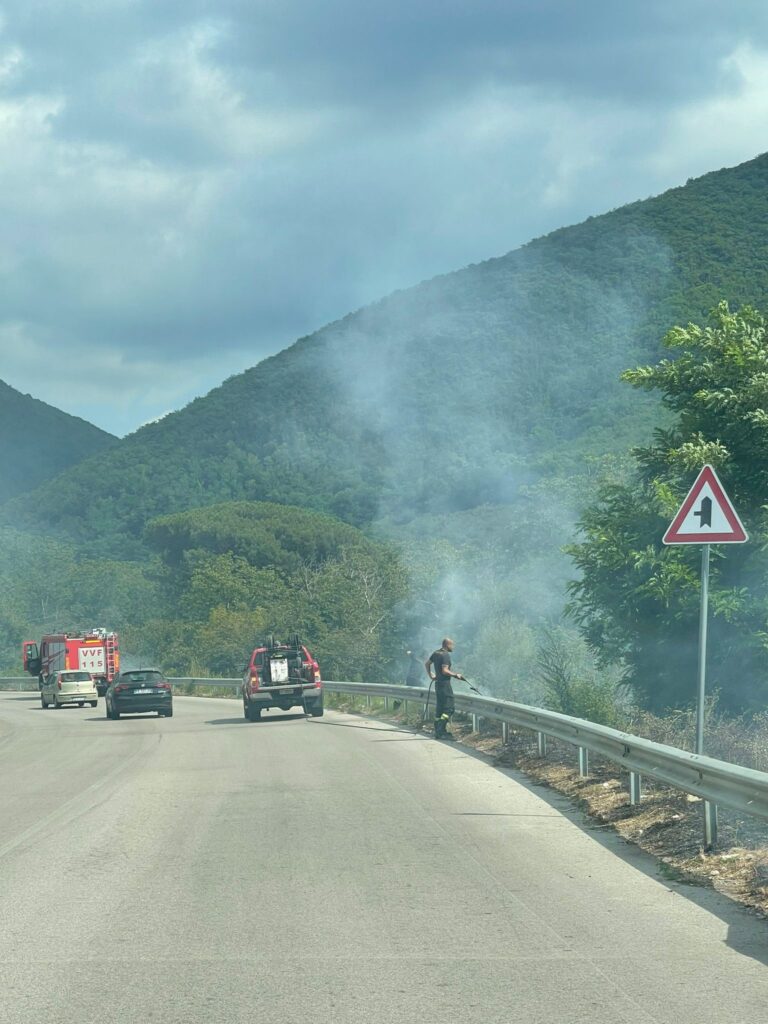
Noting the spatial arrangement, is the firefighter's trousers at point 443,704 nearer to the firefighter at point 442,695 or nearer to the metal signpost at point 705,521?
the firefighter at point 442,695

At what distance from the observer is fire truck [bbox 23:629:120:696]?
2016 inches

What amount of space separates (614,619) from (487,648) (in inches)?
805

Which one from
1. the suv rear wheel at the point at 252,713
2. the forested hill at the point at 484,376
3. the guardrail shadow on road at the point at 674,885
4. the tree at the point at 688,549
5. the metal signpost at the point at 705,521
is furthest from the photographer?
the forested hill at the point at 484,376

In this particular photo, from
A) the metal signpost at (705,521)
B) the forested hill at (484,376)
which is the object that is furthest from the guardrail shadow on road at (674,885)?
the forested hill at (484,376)

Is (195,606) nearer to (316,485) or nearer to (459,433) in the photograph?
(316,485)

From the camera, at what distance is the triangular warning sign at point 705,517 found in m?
10.7

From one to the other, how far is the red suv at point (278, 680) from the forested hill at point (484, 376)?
4035cm

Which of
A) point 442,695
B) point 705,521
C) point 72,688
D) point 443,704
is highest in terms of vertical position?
point 705,521

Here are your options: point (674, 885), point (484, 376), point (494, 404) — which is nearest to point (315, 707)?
point (674, 885)

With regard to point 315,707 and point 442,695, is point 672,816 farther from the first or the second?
point 315,707

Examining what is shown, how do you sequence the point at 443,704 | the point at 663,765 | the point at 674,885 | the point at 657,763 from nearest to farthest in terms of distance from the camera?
the point at 674,885
the point at 663,765
the point at 657,763
the point at 443,704

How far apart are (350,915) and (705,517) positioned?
4.86m

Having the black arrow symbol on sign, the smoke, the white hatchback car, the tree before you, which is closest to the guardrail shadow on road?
the black arrow symbol on sign

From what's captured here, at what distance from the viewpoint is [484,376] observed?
85.4m
